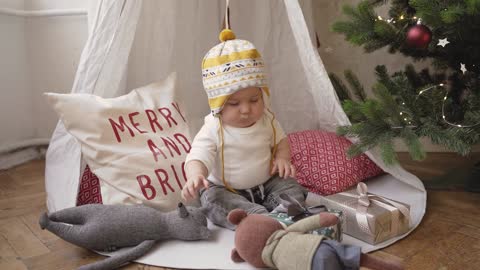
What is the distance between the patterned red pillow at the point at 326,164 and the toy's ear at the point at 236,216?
1.53 ft

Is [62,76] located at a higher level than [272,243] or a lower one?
higher

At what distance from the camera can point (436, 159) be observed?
1.75 meters

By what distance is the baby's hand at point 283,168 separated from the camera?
44.7 inches

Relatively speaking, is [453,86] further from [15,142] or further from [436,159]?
[15,142]

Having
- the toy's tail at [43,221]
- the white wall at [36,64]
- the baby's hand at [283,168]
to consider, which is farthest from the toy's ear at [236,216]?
the white wall at [36,64]

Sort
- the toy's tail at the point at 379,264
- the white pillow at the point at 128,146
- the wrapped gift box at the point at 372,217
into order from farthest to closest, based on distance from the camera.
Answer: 1. the white pillow at the point at 128,146
2. the wrapped gift box at the point at 372,217
3. the toy's tail at the point at 379,264

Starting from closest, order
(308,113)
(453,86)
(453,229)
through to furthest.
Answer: (453,229)
(453,86)
(308,113)

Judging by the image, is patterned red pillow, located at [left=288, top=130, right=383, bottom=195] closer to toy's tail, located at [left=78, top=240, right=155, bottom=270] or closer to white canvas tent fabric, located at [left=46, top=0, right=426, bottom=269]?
white canvas tent fabric, located at [left=46, top=0, right=426, bottom=269]

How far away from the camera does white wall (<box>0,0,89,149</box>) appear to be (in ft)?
6.14

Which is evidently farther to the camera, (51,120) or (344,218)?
(51,120)

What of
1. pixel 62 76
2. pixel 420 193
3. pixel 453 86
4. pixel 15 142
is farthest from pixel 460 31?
pixel 15 142

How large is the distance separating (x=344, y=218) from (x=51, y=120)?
1.44 metres

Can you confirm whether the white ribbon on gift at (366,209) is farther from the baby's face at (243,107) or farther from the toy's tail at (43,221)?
the toy's tail at (43,221)

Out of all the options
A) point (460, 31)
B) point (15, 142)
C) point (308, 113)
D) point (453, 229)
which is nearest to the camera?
point (453, 229)
